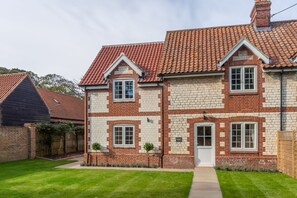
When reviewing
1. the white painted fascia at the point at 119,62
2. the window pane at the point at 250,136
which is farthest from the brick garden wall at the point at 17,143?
the window pane at the point at 250,136

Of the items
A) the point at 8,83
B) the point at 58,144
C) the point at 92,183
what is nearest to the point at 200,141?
the point at 92,183

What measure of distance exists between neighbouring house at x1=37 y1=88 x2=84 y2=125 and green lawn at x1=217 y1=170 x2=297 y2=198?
19980 millimetres

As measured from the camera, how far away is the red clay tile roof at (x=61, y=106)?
29.4m

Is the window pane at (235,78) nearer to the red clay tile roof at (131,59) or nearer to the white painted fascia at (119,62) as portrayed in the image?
the red clay tile roof at (131,59)

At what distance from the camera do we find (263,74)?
15.2 meters

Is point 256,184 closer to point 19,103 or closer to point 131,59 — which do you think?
point 131,59

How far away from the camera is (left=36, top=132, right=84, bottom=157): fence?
72.2 ft

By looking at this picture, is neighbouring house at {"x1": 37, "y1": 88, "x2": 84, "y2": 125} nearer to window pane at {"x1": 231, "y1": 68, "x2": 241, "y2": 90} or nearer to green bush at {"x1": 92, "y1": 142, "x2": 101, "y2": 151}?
green bush at {"x1": 92, "y1": 142, "x2": 101, "y2": 151}

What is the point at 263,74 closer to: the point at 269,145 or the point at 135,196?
the point at 269,145

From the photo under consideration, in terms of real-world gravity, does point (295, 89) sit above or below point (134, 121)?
above

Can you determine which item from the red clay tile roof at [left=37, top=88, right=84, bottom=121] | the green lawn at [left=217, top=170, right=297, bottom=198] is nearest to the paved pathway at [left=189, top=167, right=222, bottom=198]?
the green lawn at [left=217, top=170, right=297, bottom=198]

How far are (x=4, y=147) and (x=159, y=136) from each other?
11041 mm

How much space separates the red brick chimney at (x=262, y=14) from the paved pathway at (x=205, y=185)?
10.1m

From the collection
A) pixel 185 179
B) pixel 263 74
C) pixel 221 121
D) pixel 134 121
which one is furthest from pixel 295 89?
pixel 134 121
